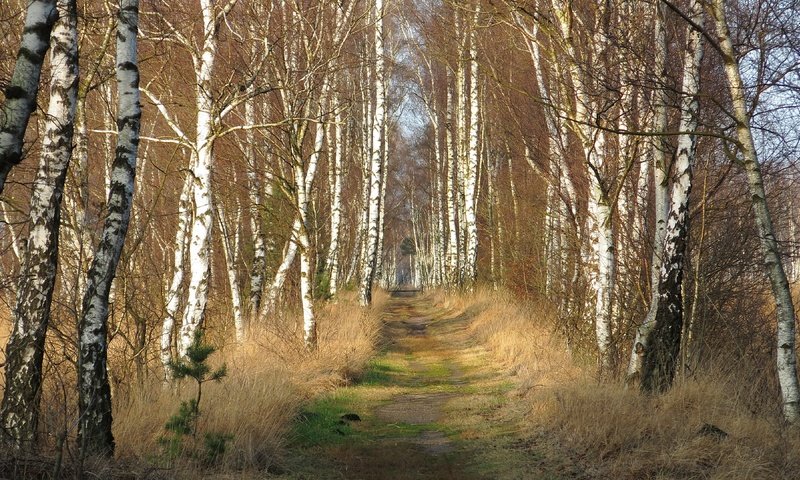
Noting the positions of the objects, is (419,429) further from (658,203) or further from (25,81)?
(25,81)

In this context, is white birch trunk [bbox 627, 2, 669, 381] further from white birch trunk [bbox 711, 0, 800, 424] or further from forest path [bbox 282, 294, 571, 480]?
forest path [bbox 282, 294, 571, 480]

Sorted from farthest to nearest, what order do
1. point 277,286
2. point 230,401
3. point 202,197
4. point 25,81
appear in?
point 277,286
point 202,197
point 230,401
point 25,81

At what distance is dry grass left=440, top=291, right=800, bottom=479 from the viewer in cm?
592

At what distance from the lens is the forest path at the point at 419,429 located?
22.9 ft

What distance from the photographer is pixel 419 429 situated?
8.86 metres

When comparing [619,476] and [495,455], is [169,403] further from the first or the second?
[619,476]

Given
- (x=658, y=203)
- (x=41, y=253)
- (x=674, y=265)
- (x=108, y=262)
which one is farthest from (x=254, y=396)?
(x=658, y=203)

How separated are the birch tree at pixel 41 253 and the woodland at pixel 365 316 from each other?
2 centimetres

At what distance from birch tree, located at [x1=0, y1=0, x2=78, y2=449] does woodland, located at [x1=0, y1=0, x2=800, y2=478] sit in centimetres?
2

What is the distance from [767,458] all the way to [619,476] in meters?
1.20

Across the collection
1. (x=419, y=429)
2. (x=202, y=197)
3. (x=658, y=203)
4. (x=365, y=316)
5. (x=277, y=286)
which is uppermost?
(x=202, y=197)

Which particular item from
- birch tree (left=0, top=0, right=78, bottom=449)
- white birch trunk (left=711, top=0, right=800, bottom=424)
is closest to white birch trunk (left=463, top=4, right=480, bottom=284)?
white birch trunk (left=711, top=0, right=800, bottom=424)

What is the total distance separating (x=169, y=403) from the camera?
7105mm

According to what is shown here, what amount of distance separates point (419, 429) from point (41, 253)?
4.97 m
